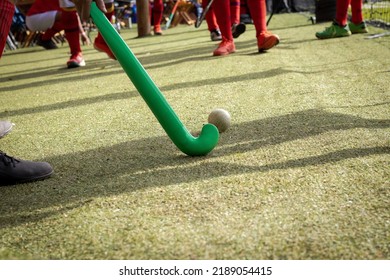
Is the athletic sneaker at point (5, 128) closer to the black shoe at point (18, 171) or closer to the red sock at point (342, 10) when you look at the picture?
the black shoe at point (18, 171)

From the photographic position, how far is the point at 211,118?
201cm

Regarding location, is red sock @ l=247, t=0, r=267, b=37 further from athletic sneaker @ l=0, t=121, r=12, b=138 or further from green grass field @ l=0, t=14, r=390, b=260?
athletic sneaker @ l=0, t=121, r=12, b=138

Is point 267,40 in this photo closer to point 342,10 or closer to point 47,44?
point 342,10

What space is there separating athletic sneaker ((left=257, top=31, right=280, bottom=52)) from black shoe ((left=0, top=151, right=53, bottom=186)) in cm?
310

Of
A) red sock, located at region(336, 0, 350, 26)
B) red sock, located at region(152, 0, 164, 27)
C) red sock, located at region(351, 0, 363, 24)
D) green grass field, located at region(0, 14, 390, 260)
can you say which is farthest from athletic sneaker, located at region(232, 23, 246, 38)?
red sock, located at region(152, 0, 164, 27)

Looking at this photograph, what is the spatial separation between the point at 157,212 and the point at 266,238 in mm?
315

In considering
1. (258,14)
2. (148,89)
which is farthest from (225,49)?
(148,89)

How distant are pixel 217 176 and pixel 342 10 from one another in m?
4.35

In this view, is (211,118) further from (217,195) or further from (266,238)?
(266,238)

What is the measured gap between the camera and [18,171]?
1.55 meters

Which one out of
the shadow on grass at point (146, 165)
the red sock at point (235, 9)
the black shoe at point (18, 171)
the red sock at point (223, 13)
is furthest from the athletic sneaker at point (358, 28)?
the black shoe at point (18, 171)

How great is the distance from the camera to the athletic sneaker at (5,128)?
2.29 metres

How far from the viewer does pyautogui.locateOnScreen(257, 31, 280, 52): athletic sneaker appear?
427 cm
